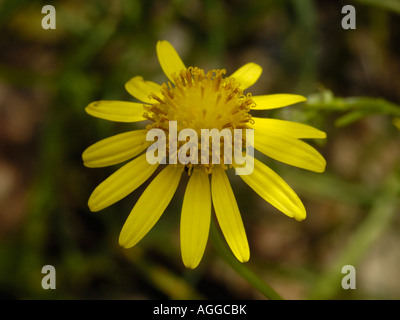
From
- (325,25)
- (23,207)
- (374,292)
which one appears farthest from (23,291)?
(325,25)

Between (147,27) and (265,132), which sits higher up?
(147,27)

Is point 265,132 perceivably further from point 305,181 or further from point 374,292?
point 374,292

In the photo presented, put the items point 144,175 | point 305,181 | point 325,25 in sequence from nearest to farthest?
point 144,175 → point 305,181 → point 325,25

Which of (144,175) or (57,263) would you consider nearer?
(144,175)

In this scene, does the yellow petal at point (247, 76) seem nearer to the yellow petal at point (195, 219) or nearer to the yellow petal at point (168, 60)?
the yellow petal at point (168, 60)

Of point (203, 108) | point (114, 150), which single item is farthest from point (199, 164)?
point (114, 150)
